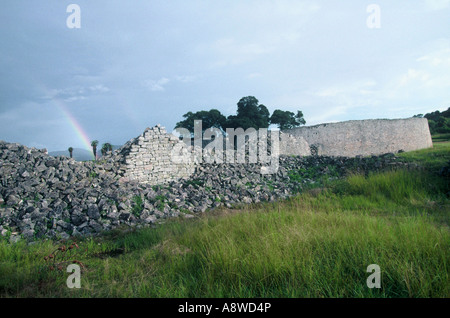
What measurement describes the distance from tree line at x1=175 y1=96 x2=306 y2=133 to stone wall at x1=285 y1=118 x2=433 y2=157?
10942 millimetres

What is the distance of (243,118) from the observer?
110 ft

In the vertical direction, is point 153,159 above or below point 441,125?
below

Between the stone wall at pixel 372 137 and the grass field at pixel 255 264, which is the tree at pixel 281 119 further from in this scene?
the grass field at pixel 255 264

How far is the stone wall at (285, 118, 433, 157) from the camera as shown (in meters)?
24.2

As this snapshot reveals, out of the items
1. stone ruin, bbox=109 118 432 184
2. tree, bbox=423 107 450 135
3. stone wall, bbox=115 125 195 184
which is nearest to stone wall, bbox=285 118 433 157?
stone ruin, bbox=109 118 432 184

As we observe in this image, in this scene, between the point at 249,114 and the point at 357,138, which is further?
the point at 249,114

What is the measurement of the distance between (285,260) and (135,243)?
10.3ft

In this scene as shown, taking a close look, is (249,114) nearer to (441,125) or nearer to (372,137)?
(372,137)

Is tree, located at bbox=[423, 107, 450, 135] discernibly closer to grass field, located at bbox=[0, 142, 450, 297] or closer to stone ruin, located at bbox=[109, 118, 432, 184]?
stone ruin, located at bbox=[109, 118, 432, 184]

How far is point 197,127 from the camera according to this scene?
116 feet

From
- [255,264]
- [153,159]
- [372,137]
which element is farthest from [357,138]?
[255,264]

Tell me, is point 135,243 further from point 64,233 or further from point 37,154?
point 37,154

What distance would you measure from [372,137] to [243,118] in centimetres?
1502
